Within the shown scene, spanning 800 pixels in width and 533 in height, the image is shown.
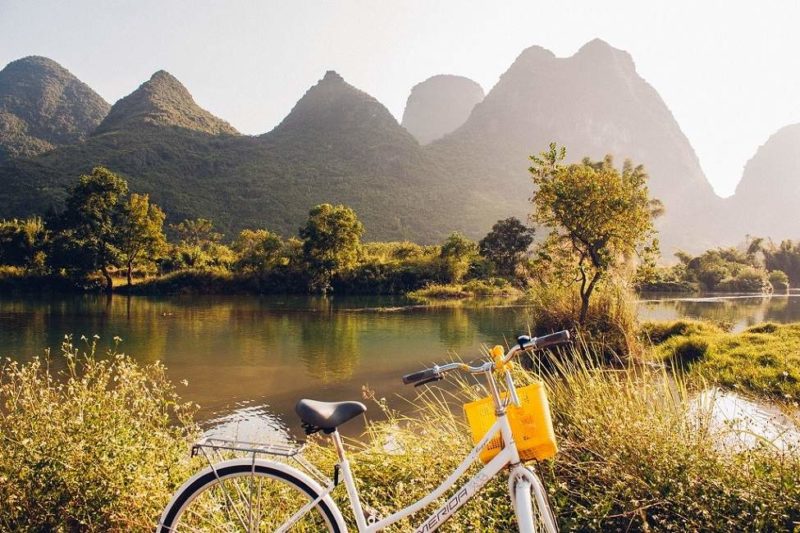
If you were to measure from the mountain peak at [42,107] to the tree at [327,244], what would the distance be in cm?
7407

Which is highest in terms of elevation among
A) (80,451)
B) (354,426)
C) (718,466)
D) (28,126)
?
(28,126)

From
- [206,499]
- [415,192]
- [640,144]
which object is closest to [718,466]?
[206,499]

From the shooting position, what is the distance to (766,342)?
1182 cm

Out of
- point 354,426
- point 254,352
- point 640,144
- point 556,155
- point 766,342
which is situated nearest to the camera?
point 354,426

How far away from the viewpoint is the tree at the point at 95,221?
1550 inches

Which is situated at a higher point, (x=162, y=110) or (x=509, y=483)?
(x=162, y=110)

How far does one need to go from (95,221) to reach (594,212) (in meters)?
39.3

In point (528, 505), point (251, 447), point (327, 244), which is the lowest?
point (528, 505)

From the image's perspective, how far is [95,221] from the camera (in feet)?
131

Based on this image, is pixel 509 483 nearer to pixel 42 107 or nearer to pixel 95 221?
pixel 95 221

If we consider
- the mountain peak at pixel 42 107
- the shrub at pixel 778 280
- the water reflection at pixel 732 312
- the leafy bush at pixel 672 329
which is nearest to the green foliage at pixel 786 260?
the shrub at pixel 778 280

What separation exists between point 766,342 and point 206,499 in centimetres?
1318

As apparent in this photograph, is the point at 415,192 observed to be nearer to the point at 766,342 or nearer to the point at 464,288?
the point at 464,288

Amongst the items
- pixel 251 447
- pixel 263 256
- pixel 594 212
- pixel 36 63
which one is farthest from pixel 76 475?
pixel 36 63
